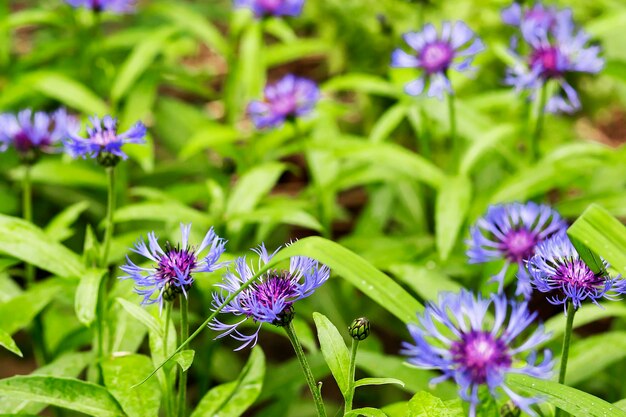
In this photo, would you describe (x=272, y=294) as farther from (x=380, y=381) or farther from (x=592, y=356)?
(x=592, y=356)

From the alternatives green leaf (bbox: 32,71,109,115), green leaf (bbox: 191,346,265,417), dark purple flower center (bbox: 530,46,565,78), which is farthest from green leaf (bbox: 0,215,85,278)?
dark purple flower center (bbox: 530,46,565,78)

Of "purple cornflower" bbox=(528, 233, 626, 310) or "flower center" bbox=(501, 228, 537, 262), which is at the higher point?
"flower center" bbox=(501, 228, 537, 262)

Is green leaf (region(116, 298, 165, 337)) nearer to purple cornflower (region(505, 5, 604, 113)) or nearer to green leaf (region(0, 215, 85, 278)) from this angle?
green leaf (region(0, 215, 85, 278))

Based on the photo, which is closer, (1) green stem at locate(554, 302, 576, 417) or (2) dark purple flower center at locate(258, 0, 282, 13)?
(1) green stem at locate(554, 302, 576, 417)

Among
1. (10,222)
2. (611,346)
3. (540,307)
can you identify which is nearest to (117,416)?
(10,222)

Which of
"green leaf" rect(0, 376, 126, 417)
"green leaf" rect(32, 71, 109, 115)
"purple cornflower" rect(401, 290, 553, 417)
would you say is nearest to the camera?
"purple cornflower" rect(401, 290, 553, 417)

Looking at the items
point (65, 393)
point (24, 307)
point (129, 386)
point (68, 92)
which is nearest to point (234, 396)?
point (129, 386)
